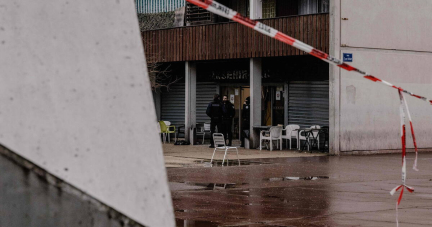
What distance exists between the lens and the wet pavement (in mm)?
8594

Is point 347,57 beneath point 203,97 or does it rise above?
above

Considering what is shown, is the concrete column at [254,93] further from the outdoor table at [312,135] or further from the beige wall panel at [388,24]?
the beige wall panel at [388,24]

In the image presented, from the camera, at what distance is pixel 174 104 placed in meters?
31.5

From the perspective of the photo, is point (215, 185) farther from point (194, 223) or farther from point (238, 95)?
point (238, 95)

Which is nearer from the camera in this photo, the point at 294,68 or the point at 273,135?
the point at 273,135

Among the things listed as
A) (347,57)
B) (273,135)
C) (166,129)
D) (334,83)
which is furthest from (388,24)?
(166,129)

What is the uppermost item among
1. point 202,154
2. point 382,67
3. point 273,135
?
point 382,67

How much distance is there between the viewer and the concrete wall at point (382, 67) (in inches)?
898

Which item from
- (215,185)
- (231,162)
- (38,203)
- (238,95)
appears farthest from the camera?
(238,95)

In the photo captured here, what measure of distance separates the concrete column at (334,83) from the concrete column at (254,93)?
3.27 metres

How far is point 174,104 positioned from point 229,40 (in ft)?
22.4

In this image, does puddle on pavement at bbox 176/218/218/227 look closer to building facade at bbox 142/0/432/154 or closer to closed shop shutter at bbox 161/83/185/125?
building facade at bbox 142/0/432/154

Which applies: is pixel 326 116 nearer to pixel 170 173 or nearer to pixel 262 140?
pixel 262 140

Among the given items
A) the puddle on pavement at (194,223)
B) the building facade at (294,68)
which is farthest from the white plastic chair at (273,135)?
the puddle on pavement at (194,223)
